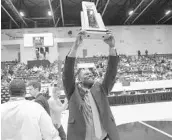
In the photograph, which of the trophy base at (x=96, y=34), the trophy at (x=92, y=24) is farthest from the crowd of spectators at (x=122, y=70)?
the trophy base at (x=96, y=34)

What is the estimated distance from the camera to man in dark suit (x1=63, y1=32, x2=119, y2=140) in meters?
1.58

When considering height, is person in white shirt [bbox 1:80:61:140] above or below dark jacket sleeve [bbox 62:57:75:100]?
below

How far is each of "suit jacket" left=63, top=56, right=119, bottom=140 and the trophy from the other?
0.79 feet

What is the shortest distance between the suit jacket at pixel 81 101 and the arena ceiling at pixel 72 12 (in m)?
14.4

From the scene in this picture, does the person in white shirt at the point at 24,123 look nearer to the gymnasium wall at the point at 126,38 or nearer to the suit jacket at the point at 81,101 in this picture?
the suit jacket at the point at 81,101

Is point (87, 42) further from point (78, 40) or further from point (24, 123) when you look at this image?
point (24, 123)

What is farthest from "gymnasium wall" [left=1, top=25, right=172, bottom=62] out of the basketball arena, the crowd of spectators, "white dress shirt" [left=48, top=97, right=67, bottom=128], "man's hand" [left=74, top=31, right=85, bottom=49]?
"man's hand" [left=74, top=31, right=85, bottom=49]

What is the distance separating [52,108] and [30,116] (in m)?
2.11

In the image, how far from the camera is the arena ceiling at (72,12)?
1677 centimetres

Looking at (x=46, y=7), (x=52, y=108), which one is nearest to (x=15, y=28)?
(x=46, y=7)

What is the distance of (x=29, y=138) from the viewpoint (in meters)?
1.52

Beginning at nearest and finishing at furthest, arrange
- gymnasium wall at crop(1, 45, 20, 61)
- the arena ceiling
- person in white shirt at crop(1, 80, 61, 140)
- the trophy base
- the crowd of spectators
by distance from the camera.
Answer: person in white shirt at crop(1, 80, 61, 140) → the trophy base → the crowd of spectators → the arena ceiling → gymnasium wall at crop(1, 45, 20, 61)

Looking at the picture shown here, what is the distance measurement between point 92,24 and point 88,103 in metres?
0.77

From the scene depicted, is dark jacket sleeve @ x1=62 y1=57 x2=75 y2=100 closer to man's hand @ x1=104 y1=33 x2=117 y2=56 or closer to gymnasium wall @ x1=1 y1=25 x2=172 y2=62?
man's hand @ x1=104 y1=33 x2=117 y2=56
